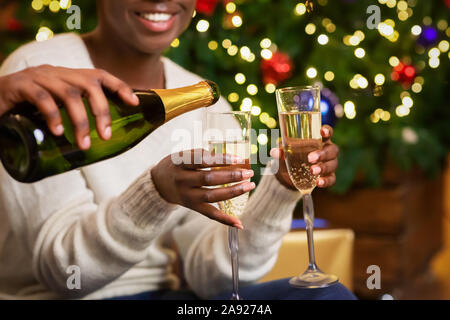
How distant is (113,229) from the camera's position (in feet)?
3.48

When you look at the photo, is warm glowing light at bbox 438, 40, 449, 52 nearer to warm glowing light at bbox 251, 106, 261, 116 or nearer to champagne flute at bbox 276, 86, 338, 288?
warm glowing light at bbox 251, 106, 261, 116

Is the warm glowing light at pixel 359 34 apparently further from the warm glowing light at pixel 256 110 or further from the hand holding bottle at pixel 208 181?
the hand holding bottle at pixel 208 181

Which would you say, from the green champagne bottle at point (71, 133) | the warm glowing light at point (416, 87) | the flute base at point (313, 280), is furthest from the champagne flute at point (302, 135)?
the warm glowing light at point (416, 87)

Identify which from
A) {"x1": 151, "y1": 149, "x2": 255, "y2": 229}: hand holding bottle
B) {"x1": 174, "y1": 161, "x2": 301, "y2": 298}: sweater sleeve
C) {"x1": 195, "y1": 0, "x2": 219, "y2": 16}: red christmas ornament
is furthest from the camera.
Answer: {"x1": 195, "y1": 0, "x2": 219, "y2": 16}: red christmas ornament

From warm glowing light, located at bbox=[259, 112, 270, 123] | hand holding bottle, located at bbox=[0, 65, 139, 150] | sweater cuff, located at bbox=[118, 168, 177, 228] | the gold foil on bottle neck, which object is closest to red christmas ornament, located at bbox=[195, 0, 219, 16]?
warm glowing light, located at bbox=[259, 112, 270, 123]

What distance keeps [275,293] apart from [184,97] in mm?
482

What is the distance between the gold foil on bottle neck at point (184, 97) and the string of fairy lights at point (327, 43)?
1480 mm

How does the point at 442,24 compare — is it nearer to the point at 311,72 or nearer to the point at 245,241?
the point at 311,72

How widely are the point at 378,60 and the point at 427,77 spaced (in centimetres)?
43

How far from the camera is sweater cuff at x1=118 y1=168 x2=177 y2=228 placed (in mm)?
960

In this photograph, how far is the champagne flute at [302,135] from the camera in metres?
0.89

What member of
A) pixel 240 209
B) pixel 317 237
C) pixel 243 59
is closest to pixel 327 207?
pixel 243 59

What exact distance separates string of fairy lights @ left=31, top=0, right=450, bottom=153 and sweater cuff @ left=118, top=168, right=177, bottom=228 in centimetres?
136

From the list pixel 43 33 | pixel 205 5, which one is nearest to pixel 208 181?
pixel 205 5
